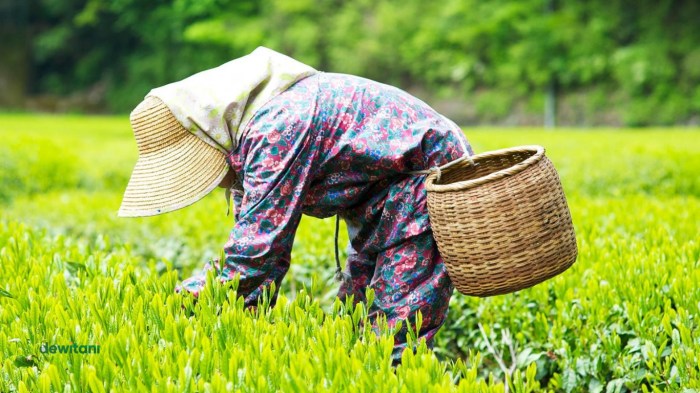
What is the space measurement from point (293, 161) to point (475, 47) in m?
21.1

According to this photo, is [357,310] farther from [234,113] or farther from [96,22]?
[96,22]

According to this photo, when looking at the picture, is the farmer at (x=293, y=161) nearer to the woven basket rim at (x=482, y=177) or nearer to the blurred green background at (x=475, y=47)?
the woven basket rim at (x=482, y=177)

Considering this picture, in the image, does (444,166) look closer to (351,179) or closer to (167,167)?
(351,179)

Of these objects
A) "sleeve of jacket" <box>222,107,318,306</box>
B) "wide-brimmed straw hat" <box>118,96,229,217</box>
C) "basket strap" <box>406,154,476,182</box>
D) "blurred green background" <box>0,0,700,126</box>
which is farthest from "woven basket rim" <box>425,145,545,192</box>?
"blurred green background" <box>0,0,700,126</box>

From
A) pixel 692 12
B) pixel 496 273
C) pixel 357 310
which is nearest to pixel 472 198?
pixel 496 273

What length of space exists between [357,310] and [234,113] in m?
0.81

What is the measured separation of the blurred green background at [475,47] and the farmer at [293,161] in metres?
14.4

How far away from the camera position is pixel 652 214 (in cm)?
486

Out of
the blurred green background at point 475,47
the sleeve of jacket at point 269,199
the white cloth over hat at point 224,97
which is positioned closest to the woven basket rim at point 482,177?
the sleeve of jacket at point 269,199

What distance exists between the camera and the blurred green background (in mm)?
19609

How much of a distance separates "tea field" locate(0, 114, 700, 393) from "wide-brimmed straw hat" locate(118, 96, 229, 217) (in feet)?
0.81

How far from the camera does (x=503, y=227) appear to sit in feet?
8.39

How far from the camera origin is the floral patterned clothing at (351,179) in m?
2.51

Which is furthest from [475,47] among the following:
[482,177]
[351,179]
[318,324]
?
[318,324]
